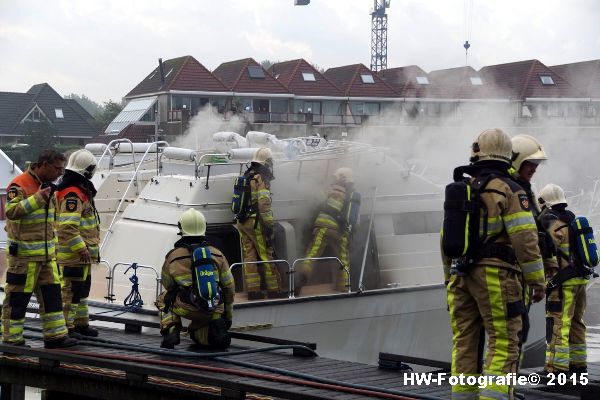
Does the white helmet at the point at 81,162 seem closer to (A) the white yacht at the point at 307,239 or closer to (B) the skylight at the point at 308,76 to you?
(A) the white yacht at the point at 307,239

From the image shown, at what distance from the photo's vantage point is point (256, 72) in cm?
4553

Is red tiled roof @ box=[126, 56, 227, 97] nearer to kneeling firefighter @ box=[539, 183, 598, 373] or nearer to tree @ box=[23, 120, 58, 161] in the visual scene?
tree @ box=[23, 120, 58, 161]

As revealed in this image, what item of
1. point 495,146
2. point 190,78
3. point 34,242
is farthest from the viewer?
point 190,78

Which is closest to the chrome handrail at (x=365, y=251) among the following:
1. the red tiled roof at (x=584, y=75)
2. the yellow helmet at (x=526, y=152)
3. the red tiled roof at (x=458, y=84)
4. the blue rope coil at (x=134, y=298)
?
the blue rope coil at (x=134, y=298)

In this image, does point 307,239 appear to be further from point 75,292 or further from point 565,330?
point 565,330

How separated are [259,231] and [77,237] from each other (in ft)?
9.51

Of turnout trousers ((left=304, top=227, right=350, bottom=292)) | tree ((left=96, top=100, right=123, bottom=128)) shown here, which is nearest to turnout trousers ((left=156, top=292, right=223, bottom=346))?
turnout trousers ((left=304, top=227, right=350, bottom=292))

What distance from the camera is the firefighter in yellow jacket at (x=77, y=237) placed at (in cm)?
864

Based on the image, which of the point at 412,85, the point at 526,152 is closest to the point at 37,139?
the point at 412,85

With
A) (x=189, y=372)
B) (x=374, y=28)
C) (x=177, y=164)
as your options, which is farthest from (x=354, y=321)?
(x=374, y=28)

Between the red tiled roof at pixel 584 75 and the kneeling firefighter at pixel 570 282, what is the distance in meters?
25.8

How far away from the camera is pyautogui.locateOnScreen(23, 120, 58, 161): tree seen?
43.8 m

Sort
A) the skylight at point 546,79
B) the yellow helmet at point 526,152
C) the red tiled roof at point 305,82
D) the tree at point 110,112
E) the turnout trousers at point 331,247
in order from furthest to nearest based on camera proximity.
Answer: the tree at point 110,112, the red tiled roof at point 305,82, the skylight at point 546,79, the turnout trousers at point 331,247, the yellow helmet at point 526,152

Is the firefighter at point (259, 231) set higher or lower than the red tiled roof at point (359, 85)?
lower
